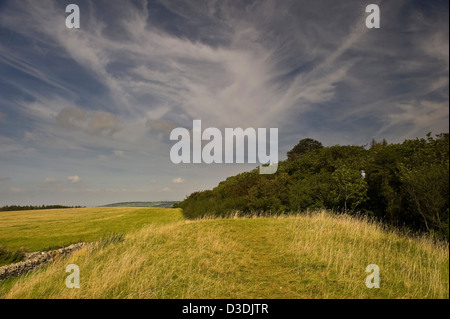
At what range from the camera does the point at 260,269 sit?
834cm

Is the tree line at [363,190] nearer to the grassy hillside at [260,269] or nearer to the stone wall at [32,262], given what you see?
the grassy hillside at [260,269]

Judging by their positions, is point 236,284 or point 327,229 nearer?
point 236,284

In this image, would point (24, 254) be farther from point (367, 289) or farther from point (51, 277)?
point (367, 289)

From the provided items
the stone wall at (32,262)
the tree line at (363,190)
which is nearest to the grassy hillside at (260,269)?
the stone wall at (32,262)

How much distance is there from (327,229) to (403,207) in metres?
7.08

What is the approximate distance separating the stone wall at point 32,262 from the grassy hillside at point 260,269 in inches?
34.5

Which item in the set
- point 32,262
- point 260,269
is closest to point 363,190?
point 260,269

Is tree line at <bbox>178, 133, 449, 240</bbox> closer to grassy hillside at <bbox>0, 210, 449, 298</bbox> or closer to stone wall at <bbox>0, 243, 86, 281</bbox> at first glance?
grassy hillside at <bbox>0, 210, 449, 298</bbox>

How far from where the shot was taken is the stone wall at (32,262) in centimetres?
1097

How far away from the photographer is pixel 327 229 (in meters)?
13.3

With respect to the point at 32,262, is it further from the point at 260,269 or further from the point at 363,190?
the point at 363,190

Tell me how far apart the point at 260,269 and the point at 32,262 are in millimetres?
13199

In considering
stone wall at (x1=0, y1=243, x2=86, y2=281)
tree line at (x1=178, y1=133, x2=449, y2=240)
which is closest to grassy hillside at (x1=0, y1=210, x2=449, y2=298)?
stone wall at (x1=0, y1=243, x2=86, y2=281)
